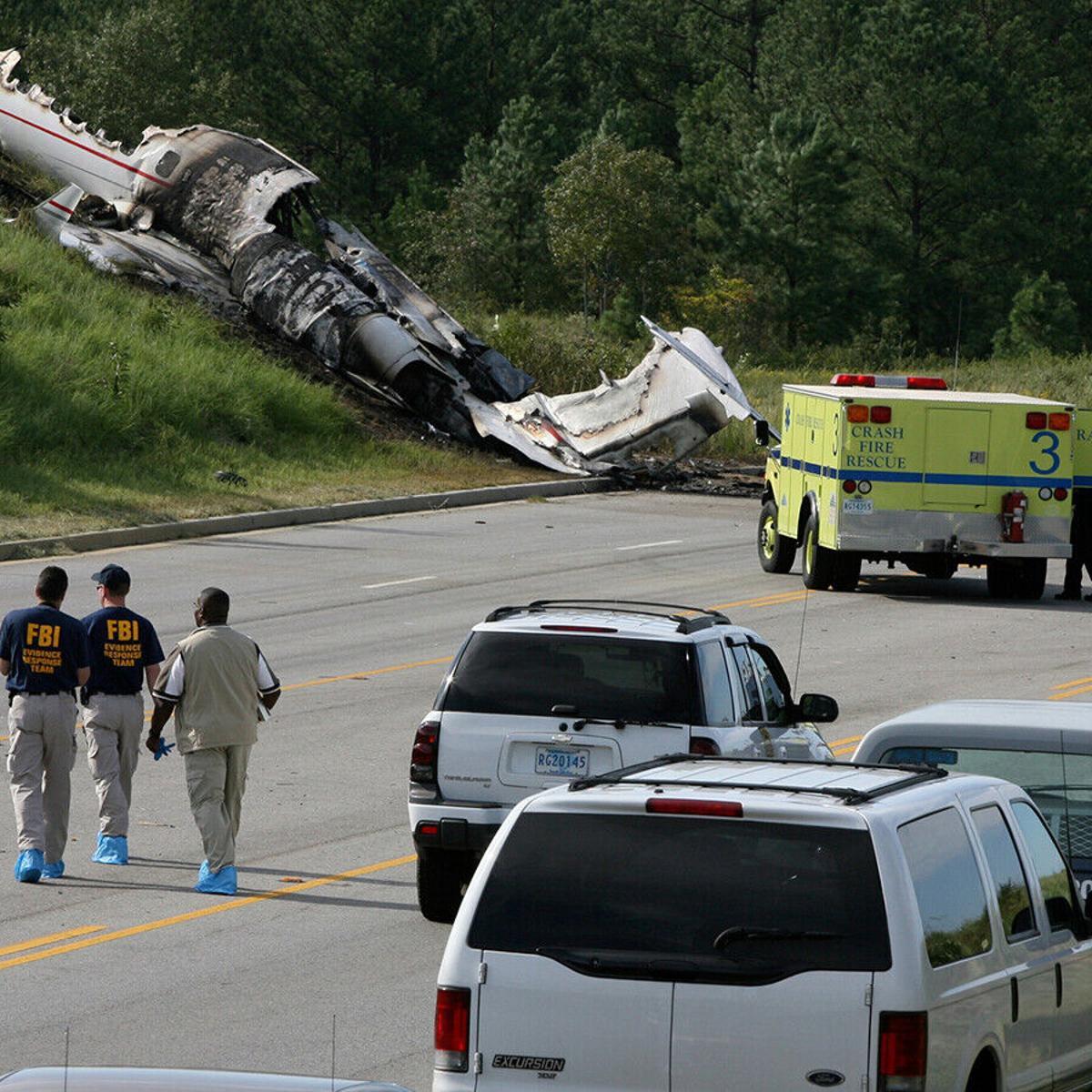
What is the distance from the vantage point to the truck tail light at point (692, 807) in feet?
19.7

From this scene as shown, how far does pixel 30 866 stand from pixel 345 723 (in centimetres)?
556

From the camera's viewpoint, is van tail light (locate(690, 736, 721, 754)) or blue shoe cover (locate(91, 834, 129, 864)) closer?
van tail light (locate(690, 736, 721, 754))

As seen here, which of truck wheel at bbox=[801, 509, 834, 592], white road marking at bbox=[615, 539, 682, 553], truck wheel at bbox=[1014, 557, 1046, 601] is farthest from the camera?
white road marking at bbox=[615, 539, 682, 553]

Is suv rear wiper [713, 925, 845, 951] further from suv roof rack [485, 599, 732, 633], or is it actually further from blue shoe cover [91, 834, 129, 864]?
blue shoe cover [91, 834, 129, 864]

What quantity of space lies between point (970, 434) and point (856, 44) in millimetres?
52550

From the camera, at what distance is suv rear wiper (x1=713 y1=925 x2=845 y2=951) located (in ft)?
18.9

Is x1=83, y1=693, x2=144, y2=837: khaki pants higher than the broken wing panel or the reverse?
the reverse

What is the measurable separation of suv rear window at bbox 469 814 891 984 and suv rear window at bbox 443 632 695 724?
182 inches

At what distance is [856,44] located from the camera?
242 ft

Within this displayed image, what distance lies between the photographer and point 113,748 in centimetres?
1188

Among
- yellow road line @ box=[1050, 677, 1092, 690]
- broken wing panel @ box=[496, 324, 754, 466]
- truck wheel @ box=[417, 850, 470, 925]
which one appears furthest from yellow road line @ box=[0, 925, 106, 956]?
broken wing panel @ box=[496, 324, 754, 466]

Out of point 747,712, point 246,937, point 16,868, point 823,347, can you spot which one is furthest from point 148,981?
point 823,347

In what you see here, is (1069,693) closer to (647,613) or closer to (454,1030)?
(647,613)

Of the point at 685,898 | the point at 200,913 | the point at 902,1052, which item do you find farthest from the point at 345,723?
the point at 902,1052
